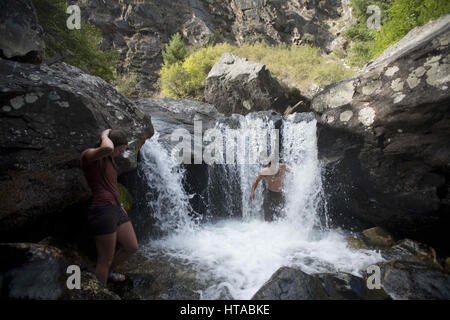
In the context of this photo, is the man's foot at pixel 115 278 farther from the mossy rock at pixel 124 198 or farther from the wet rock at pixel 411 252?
the wet rock at pixel 411 252

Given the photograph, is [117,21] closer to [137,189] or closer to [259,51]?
[259,51]

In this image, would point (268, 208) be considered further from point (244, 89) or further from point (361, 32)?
point (361, 32)

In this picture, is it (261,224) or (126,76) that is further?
(126,76)

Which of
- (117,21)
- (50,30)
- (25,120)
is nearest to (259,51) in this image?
(117,21)

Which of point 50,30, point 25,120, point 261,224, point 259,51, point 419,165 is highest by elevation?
point 259,51

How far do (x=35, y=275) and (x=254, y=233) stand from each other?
410 centimetres

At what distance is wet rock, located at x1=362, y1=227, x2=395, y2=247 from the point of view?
4066 millimetres

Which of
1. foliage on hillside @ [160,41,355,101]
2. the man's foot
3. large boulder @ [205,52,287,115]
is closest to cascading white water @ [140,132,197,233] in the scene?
the man's foot

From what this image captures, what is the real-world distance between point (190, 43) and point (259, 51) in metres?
5.42

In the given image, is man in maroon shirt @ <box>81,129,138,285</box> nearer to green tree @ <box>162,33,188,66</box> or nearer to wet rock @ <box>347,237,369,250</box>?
wet rock @ <box>347,237,369,250</box>

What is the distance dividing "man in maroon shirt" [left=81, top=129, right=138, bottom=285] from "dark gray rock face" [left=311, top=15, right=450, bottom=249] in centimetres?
401

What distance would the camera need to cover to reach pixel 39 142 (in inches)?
97.0

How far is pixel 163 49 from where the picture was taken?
15852 millimetres
